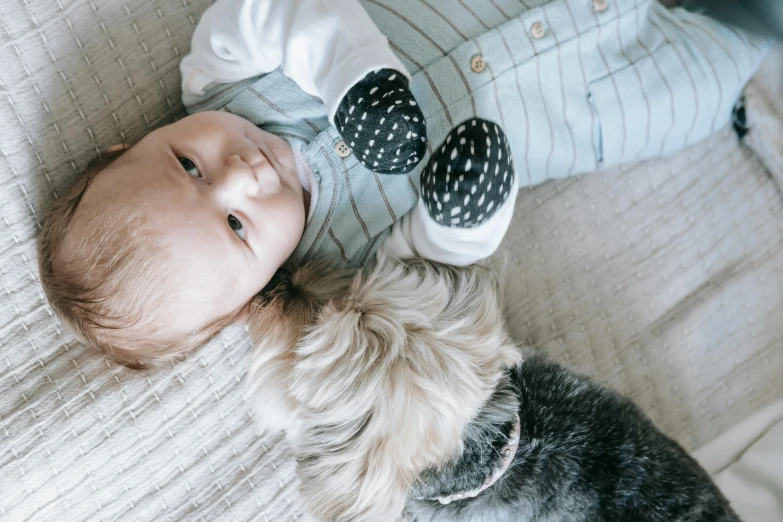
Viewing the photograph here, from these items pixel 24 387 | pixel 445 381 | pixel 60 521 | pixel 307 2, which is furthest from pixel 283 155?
pixel 60 521

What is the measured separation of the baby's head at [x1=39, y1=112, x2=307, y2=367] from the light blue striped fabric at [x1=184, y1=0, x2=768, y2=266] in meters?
0.09

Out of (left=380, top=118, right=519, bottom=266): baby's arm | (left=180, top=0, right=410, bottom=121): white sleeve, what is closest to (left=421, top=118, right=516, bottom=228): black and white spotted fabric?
(left=380, top=118, right=519, bottom=266): baby's arm

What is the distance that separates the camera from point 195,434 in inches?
38.9

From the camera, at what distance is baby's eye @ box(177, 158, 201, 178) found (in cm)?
88

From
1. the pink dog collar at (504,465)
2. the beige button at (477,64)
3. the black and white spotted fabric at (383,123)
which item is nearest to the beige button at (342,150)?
the black and white spotted fabric at (383,123)

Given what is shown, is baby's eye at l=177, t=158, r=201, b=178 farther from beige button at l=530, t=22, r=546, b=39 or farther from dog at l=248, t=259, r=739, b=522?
beige button at l=530, t=22, r=546, b=39

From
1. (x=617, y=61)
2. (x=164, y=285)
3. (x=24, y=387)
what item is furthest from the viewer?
(x=617, y=61)

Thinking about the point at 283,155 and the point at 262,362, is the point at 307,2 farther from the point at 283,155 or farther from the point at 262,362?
the point at 262,362

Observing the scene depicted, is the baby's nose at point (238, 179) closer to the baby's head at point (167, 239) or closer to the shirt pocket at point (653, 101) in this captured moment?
the baby's head at point (167, 239)

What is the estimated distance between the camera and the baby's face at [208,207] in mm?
810

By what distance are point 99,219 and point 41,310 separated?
0.24 meters

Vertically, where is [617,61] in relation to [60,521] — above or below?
above

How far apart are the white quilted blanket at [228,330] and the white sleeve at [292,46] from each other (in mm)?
87

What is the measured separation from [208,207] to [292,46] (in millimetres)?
256
